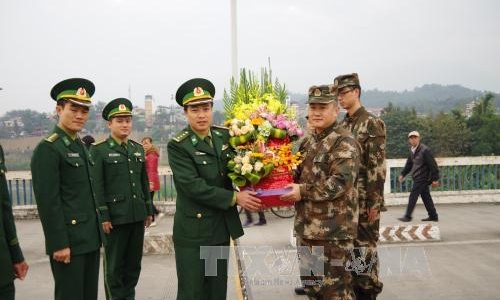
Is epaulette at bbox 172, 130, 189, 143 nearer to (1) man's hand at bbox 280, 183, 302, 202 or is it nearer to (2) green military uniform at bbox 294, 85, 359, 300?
(1) man's hand at bbox 280, 183, 302, 202

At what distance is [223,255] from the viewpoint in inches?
128

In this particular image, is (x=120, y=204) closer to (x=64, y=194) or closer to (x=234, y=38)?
(x=64, y=194)

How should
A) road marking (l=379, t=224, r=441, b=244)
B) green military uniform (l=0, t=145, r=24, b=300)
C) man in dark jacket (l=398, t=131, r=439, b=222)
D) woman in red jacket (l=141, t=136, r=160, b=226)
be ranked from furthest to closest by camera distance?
1. woman in red jacket (l=141, t=136, r=160, b=226)
2. man in dark jacket (l=398, t=131, r=439, b=222)
3. road marking (l=379, t=224, r=441, b=244)
4. green military uniform (l=0, t=145, r=24, b=300)

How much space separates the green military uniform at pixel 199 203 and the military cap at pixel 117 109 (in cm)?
152

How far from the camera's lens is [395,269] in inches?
209

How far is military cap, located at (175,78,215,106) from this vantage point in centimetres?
324

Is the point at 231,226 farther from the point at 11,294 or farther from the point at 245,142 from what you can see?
the point at 11,294

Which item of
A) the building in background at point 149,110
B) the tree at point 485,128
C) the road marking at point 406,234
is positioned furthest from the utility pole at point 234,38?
the building in background at point 149,110

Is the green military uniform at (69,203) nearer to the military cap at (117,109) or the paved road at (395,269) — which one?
the military cap at (117,109)

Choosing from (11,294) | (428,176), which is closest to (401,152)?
(428,176)

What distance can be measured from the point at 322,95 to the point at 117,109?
7.95 feet

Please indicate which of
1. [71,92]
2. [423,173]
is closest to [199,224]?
[71,92]

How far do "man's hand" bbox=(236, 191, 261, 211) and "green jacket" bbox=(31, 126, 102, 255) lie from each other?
1.20m

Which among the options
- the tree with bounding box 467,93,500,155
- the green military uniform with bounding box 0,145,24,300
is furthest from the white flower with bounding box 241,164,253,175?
the tree with bounding box 467,93,500,155
